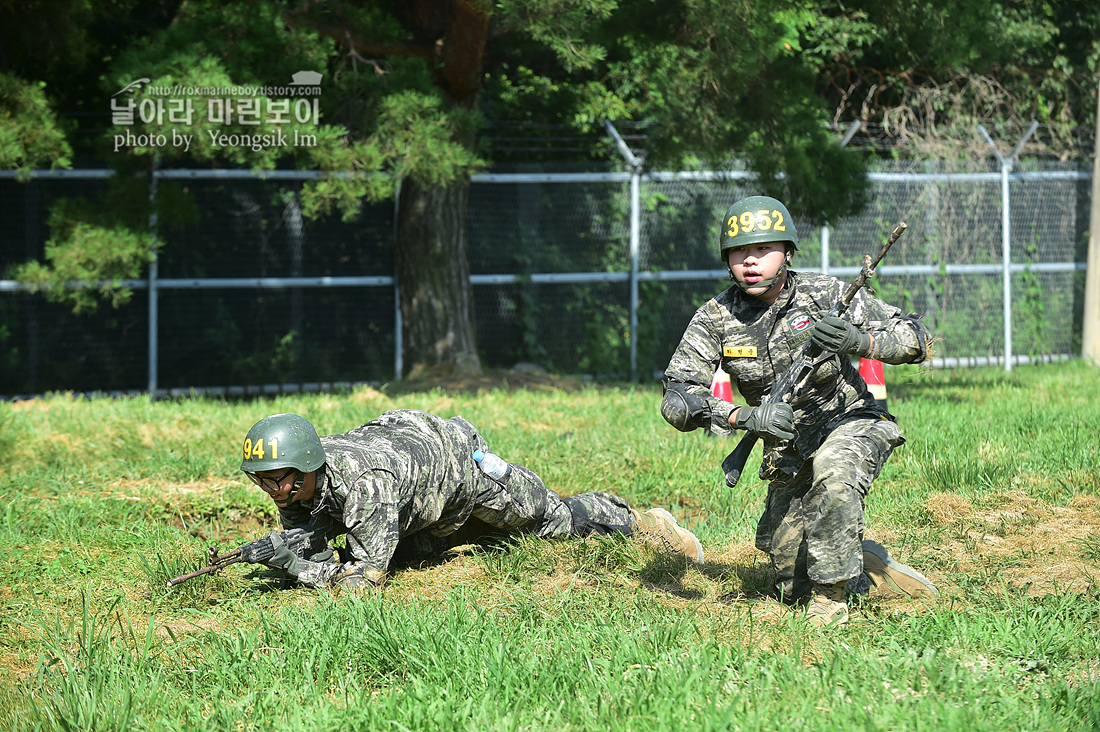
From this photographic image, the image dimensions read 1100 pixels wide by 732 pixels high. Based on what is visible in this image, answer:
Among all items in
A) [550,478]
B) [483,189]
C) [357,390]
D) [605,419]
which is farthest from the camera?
[483,189]

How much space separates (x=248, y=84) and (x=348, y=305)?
12.1ft

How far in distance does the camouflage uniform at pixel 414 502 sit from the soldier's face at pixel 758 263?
4.92 ft

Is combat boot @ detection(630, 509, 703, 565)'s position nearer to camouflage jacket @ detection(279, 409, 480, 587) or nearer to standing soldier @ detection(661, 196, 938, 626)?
standing soldier @ detection(661, 196, 938, 626)

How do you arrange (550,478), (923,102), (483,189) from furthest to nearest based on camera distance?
1. (923,102)
2. (483,189)
3. (550,478)

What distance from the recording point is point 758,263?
4348mm

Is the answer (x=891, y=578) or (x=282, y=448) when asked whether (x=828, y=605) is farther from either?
(x=282, y=448)

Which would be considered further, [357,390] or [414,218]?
[414,218]

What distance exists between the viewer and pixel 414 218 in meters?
11.4

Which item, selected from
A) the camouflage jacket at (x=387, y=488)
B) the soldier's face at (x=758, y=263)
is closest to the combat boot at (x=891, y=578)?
the soldier's face at (x=758, y=263)

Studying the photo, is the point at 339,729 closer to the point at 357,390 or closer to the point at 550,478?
the point at 550,478

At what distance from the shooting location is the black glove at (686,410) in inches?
163

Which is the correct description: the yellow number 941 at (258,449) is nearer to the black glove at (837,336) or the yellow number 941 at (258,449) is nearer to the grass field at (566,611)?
the grass field at (566,611)

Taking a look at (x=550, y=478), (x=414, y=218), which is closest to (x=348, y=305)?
(x=414, y=218)

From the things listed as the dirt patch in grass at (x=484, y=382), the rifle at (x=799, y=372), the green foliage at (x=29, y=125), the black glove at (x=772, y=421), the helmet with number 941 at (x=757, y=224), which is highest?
the green foliage at (x=29, y=125)
